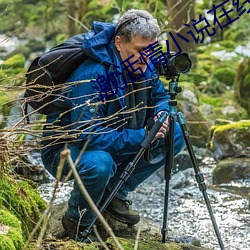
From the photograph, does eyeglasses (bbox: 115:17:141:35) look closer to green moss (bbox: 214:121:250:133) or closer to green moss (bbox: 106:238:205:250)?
green moss (bbox: 106:238:205:250)

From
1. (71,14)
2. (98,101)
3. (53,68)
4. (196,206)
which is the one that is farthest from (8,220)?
(71,14)

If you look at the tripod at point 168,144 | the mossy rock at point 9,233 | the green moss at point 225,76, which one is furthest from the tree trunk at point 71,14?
the mossy rock at point 9,233

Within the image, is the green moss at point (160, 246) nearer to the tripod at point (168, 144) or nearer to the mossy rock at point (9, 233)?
the tripod at point (168, 144)

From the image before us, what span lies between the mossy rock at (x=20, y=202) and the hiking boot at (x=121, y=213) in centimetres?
52

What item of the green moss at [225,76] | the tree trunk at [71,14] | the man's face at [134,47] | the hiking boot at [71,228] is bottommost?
the green moss at [225,76]

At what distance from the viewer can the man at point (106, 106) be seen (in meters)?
3.14

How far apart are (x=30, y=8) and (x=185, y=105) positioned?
8.68 metres

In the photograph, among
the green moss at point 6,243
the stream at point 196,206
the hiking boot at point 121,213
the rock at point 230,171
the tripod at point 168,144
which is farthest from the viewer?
the rock at point 230,171

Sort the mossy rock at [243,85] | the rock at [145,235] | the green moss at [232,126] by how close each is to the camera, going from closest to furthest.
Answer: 1. the rock at [145,235]
2. the green moss at [232,126]
3. the mossy rock at [243,85]

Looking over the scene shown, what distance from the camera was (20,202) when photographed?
3.04m

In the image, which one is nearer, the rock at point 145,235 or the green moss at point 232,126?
the rock at point 145,235

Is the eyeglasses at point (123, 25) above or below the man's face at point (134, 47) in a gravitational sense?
above

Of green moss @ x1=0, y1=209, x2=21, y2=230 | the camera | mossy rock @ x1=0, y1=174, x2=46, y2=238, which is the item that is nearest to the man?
the camera

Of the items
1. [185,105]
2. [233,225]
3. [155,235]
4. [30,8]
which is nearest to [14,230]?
[155,235]
